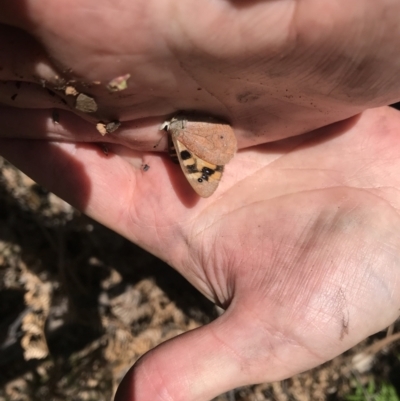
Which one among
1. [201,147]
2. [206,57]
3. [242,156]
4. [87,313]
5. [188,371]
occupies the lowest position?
[87,313]

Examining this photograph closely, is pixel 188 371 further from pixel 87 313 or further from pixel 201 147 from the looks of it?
pixel 87 313

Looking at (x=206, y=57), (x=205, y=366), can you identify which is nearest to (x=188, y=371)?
(x=205, y=366)

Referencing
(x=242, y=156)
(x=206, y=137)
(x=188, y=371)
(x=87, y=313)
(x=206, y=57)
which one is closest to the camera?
(x=206, y=57)

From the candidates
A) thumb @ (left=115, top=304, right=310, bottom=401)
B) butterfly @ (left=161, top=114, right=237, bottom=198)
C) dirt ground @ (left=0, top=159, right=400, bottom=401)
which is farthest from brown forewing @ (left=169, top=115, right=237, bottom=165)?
dirt ground @ (left=0, top=159, right=400, bottom=401)

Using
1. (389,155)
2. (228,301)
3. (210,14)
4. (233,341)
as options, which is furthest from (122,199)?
(389,155)

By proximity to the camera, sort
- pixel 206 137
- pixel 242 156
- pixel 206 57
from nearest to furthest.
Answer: pixel 206 57, pixel 206 137, pixel 242 156

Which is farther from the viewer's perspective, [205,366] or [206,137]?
[206,137]
